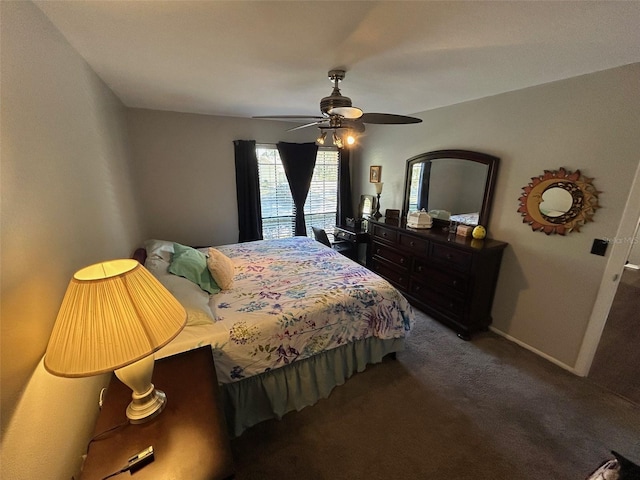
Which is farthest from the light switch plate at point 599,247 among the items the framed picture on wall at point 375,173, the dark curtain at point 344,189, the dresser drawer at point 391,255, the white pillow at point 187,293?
the dark curtain at point 344,189

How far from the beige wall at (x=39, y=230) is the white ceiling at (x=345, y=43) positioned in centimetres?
29

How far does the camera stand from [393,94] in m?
2.50

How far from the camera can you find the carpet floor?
1505 mm

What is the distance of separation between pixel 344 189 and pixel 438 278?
2220 millimetres

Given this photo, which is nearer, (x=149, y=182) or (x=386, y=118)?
(x=386, y=118)

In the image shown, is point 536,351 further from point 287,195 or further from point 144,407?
point 287,195

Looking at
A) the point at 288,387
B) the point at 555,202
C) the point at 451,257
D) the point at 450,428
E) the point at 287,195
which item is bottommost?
the point at 450,428

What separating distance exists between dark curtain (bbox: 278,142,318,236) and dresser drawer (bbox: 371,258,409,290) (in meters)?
1.40

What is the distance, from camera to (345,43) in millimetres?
1463

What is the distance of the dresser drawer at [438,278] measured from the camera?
2.57 metres

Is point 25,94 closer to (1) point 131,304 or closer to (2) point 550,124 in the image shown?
(1) point 131,304

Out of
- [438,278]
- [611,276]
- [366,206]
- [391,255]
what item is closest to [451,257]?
[438,278]

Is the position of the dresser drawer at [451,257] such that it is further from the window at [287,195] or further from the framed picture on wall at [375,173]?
the window at [287,195]

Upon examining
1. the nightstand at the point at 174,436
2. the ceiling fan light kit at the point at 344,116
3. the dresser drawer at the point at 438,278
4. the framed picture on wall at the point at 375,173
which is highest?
the ceiling fan light kit at the point at 344,116
